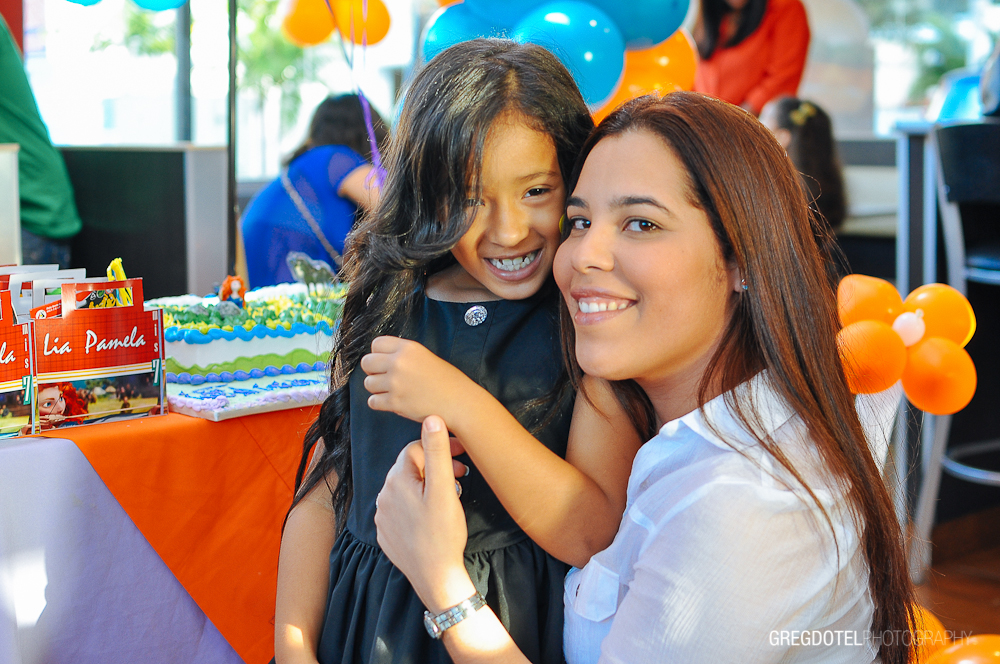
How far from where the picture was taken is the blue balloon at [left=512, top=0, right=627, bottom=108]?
2143mm

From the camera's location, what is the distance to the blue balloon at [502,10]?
7.29ft

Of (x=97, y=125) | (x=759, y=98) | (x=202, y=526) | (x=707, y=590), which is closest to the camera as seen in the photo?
(x=707, y=590)

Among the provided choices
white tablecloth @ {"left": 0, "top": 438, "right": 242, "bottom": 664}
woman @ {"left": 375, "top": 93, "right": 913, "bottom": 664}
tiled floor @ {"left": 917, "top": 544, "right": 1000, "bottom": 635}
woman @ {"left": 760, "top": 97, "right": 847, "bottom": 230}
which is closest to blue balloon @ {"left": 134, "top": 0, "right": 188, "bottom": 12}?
white tablecloth @ {"left": 0, "top": 438, "right": 242, "bottom": 664}

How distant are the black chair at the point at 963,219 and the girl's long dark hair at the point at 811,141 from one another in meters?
0.91

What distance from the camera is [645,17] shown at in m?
2.39

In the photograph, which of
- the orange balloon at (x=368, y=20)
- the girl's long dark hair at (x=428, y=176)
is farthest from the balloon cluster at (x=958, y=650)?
the orange balloon at (x=368, y=20)

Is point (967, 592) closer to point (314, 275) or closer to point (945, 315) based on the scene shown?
point (945, 315)

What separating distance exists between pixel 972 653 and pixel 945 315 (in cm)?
57

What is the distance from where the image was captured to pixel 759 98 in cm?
387

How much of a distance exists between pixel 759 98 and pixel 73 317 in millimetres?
3385

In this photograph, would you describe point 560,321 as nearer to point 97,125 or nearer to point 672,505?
point 672,505

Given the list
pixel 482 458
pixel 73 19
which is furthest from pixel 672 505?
pixel 73 19

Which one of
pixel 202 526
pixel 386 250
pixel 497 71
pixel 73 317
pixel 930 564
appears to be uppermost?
pixel 497 71

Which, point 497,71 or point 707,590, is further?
point 497,71
